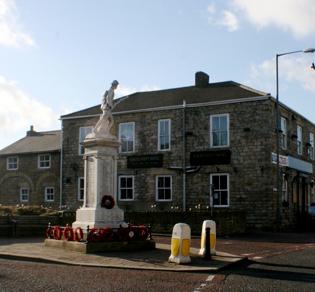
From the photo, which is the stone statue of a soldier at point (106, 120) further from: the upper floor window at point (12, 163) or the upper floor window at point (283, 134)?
the upper floor window at point (12, 163)

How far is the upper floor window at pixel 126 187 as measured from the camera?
113ft

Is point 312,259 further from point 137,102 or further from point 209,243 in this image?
point 137,102

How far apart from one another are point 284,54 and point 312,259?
15699 mm

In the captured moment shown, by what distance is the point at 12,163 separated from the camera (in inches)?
1649

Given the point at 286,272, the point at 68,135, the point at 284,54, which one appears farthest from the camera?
the point at 68,135

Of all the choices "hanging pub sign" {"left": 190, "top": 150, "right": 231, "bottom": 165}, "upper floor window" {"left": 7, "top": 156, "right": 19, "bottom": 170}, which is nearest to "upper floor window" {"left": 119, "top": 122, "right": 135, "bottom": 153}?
"hanging pub sign" {"left": 190, "top": 150, "right": 231, "bottom": 165}

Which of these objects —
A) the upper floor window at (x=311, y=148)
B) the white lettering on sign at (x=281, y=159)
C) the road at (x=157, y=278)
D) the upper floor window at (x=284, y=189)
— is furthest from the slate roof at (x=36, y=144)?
the road at (x=157, y=278)

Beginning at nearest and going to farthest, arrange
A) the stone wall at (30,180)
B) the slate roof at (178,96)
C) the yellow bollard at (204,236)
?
the yellow bollard at (204,236) < the slate roof at (178,96) < the stone wall at (30,180)

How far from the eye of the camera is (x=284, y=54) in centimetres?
2897

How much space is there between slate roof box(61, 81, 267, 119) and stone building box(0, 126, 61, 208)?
400 centimetres

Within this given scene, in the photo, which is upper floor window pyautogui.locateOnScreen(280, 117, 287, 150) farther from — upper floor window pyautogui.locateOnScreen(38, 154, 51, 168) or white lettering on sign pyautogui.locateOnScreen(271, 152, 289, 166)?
upper floor window pyautogui.locateOnScreen(38, 154, 51, 168)

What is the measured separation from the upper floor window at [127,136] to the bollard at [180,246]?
832 inches

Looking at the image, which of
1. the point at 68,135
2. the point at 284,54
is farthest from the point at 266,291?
the point at 68,135

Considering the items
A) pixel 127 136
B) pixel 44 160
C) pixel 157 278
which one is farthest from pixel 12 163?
pixel 157 278
